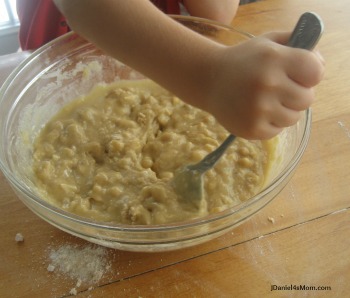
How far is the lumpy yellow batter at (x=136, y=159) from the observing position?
2.39ft

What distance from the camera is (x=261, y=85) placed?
54 centimetres

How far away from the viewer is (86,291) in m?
0.67

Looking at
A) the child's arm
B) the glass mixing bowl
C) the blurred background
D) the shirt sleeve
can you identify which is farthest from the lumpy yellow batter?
the blurred background

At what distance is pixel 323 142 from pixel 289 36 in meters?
0.37

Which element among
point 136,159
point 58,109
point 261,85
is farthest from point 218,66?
point 58,109

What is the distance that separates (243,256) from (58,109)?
57 centimetres

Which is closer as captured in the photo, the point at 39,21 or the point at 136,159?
the point at 136,159

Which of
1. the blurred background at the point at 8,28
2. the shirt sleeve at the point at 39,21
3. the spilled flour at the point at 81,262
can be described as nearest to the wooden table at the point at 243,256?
the spilled flour at the point at 81,262

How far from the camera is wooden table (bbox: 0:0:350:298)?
0.68 metres

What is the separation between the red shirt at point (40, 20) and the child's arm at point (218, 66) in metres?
Result: 0.65

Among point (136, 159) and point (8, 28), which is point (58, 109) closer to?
point (136, 159)

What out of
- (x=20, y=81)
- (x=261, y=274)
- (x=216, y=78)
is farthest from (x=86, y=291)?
(x=20, y=81)

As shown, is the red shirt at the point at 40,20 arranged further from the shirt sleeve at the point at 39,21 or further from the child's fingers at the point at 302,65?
the child's fingers at the point at 302,65

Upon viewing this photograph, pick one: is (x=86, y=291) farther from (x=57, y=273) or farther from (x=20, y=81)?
(x=20, y=81)
